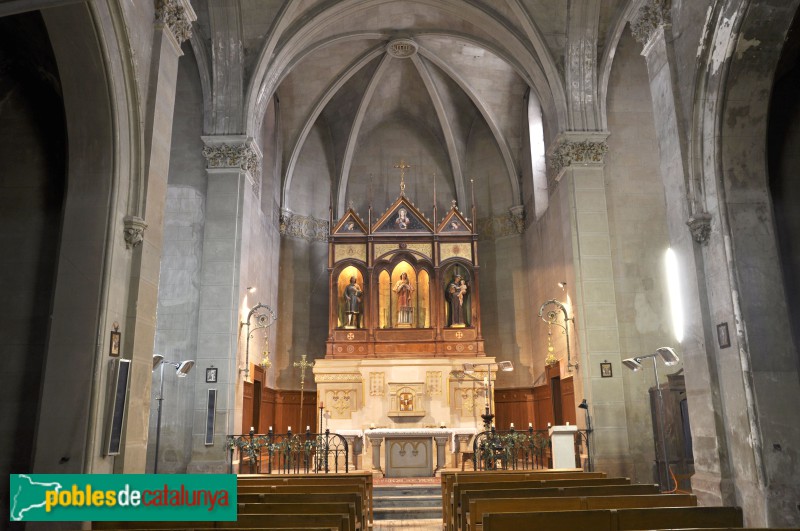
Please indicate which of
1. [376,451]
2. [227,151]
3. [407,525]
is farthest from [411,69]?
[407,525]

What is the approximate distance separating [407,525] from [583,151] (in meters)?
10.2

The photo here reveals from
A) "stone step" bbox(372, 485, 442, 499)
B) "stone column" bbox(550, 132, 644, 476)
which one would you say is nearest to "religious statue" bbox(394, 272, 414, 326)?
"stone column" bbox(550, 132, 644, 476)

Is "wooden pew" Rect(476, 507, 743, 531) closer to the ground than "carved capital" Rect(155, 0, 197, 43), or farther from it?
closer to the ground

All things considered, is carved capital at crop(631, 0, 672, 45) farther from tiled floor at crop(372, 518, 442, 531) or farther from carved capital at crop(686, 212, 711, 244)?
tiled floor at crop(372, 518, 442, 531)

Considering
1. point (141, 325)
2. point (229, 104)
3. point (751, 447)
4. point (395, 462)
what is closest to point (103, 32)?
point (141, 325)

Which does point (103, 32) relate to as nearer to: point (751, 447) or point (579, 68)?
point (751, 447)

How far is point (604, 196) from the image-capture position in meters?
16.7

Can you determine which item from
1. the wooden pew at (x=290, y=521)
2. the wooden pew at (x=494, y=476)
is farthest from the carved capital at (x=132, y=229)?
the wooden pew at (x=494, y=476)

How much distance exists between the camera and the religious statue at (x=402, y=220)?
21.9 m

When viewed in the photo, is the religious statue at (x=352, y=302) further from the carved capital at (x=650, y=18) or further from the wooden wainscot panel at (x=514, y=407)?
the carved capital at (x=650, y=18)

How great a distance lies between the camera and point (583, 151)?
16891 mm

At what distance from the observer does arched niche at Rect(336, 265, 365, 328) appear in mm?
21109

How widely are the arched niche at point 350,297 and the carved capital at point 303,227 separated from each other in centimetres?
320

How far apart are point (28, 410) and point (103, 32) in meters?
5.33
